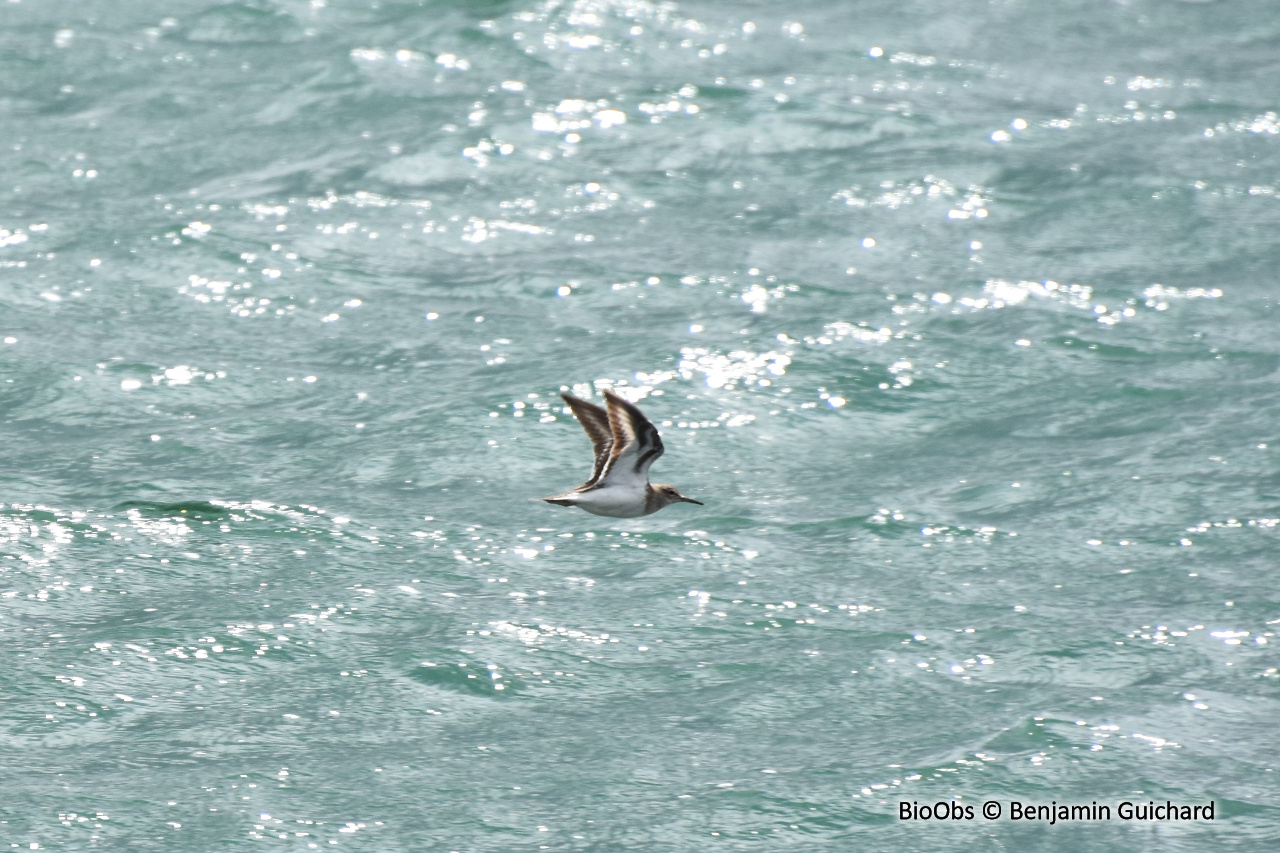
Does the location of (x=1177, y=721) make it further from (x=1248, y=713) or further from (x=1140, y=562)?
(x=1140, y=562)

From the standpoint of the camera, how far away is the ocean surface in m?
9.79

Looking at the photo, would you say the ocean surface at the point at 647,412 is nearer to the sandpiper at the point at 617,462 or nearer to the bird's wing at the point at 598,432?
the sandpiper at the point at 617,462

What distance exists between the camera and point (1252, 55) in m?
19.7

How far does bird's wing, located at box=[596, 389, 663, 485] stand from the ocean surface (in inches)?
63.5

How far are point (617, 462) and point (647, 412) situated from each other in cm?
459

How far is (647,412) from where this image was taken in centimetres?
1356

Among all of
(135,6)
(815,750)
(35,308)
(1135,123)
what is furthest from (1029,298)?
(135,6)

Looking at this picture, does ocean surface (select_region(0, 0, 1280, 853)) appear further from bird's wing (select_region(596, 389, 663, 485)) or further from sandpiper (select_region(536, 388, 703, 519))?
bird's wing (select_region(596, 389, 663, 485))

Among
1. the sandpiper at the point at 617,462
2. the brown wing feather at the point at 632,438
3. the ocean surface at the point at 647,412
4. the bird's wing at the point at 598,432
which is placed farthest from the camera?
the ocean surface at the point at 647,412

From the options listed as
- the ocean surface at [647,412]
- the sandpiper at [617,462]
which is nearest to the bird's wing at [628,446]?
the sandpiper at [617,462]

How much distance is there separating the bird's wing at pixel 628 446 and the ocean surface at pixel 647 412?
1612mm

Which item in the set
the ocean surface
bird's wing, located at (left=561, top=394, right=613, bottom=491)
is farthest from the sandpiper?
the ocean surface

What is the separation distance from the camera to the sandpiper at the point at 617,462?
8836 millimetres

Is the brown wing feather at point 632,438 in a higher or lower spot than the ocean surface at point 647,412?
higher
